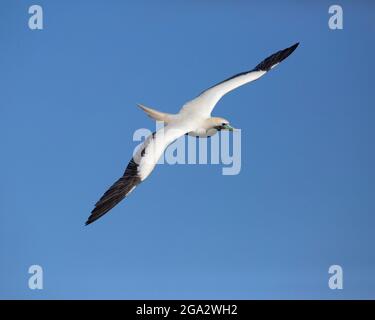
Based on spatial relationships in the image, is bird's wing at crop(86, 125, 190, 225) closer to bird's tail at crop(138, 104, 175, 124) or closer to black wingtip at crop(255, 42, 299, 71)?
bird's tail at crop(138, 104, 175, 124)

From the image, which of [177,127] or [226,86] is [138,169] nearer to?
[177,127]

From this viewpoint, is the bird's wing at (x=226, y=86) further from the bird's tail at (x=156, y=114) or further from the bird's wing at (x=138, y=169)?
the bird's wing at (x=138, y=169)

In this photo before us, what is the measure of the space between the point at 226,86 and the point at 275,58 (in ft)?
3.70

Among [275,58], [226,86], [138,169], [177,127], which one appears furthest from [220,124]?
[275,58]

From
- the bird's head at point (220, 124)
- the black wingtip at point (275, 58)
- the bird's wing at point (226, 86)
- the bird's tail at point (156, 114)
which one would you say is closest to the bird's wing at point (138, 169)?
the bird's tail at point (156, 114)

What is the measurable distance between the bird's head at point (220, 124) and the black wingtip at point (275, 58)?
1.41m

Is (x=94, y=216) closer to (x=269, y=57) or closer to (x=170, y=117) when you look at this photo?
(x=170, y=117)

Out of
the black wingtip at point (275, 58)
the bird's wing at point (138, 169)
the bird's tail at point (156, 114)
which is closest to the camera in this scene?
the bird's wing at point (138, 169)

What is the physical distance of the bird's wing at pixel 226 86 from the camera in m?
8.75

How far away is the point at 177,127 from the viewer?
8.09 metres
